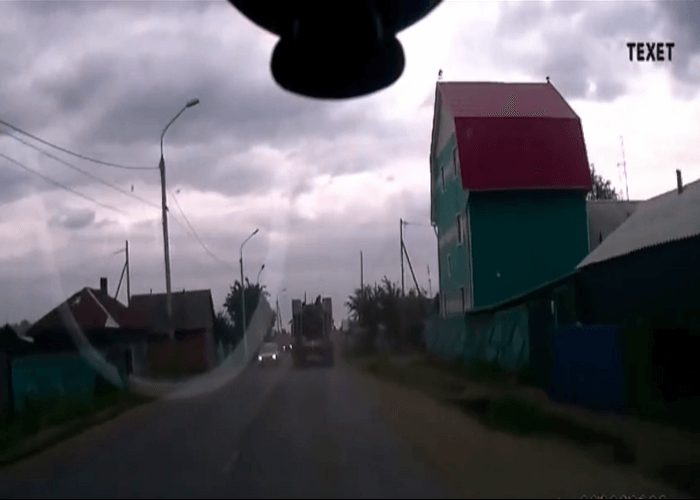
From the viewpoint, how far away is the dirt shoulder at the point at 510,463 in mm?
12039

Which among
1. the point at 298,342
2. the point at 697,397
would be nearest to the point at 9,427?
the point at 697,397

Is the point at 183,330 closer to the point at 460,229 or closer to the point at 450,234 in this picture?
the point at 450,234

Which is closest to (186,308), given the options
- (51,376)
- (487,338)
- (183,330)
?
(183,330)

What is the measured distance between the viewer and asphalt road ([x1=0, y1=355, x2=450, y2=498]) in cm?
1275

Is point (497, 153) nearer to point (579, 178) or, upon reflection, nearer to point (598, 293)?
point (579, 178)

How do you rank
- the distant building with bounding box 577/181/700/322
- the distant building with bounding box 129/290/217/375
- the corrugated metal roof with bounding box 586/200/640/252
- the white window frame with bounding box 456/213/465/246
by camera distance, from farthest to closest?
the distant building with bounding box 129/290/217/375 → the white window frame with bounding box 456/213/465/246 → the corrugated metal roof with bounding box 586/200/640/252 → the distant building with bounding box 577/181/700/322

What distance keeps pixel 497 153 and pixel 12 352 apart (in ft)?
67.4

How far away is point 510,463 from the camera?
14289 mm

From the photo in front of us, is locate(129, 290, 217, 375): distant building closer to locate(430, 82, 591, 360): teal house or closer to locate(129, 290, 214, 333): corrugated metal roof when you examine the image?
locate(129, 290, 214, 333): corrugated metal roof

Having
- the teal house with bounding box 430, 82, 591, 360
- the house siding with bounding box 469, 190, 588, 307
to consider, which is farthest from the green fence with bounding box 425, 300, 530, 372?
the house siding with bounding box 469, 190, 588, 307

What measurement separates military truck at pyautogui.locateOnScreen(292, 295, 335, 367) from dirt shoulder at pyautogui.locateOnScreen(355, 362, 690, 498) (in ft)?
131

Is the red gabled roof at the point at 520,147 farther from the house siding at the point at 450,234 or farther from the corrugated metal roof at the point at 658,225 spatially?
the corrugated metal roof at the point at 658,225

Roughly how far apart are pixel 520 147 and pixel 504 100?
290 centimetres

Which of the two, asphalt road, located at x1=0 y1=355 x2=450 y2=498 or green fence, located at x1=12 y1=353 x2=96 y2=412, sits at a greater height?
green fence, located at x1=12 y1=353 x2=96 y2=412
